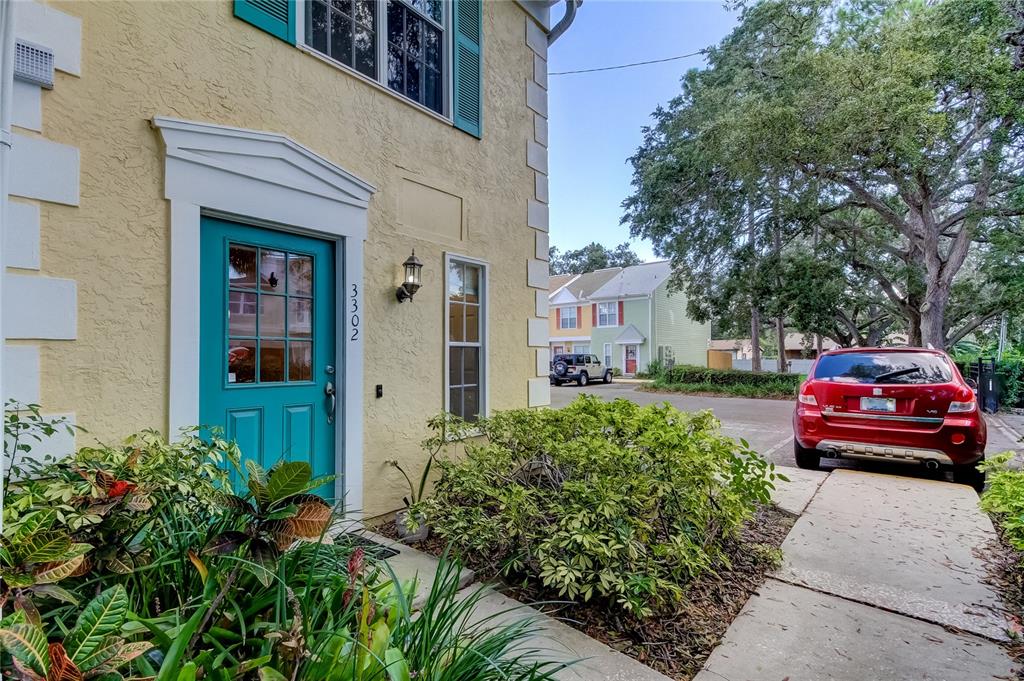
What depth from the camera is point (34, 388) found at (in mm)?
2330

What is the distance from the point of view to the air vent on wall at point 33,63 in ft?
7.54

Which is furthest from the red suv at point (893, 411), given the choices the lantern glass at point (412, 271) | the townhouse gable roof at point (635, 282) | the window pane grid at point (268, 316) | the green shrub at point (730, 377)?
the townhouse gable roof at point (635, 282)

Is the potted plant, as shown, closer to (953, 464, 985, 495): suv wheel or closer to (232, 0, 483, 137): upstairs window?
(232, 0, 483, 137): upstairs window

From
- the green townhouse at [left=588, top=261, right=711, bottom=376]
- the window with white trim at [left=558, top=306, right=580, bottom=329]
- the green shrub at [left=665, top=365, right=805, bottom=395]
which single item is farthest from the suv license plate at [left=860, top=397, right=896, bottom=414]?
the window with white trim at [left=558, top=306, right=580, bottom=329]

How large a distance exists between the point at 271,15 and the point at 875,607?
16.7 feet

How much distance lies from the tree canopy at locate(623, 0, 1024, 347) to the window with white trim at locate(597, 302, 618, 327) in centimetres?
928

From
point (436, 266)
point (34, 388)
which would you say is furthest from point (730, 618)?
point (34, 388)

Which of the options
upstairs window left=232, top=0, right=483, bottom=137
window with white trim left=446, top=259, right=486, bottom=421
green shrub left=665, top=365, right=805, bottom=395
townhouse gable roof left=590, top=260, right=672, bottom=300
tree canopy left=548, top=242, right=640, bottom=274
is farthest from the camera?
tree canopy left=548, top=242, right=640, bottom=274

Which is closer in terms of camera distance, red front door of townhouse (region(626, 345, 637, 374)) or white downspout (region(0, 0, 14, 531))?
white downspout (region(0, 0, 14, 531))

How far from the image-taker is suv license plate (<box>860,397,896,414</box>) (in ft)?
16.3

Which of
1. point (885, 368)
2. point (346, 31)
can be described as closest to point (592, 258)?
point (885, 368)

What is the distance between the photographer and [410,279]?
3.90 metres

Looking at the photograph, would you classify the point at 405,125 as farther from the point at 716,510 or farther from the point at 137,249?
the point at 716,510

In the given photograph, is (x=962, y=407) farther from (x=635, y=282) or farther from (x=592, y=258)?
(x=592, y=258)
